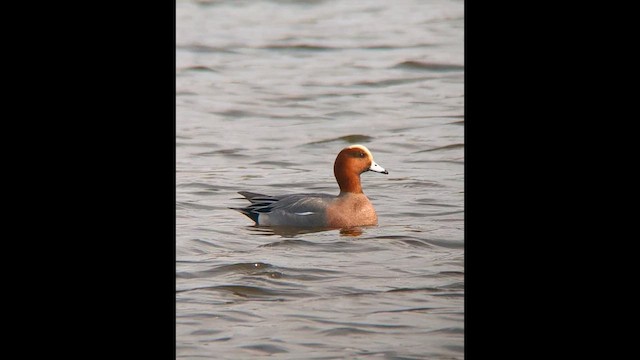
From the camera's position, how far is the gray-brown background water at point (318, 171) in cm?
449

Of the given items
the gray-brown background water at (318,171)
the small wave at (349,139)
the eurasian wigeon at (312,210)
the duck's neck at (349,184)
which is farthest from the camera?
the small wave at (349,139)

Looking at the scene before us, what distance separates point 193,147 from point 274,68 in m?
2.81

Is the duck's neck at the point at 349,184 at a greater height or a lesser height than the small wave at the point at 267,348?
greater

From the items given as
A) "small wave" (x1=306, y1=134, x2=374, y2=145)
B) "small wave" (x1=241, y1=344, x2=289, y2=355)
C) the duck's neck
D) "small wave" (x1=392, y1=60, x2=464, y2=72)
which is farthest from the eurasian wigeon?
"small wave" (x1=392, y1=60, x2=464, y2=72)

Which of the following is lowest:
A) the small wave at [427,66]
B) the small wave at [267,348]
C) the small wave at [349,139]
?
the small wave at [267,348]

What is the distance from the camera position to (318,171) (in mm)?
7910

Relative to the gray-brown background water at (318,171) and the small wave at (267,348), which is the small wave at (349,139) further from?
the small wave at (267,348)

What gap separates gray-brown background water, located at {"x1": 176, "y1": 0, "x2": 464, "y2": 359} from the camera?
14.7ft

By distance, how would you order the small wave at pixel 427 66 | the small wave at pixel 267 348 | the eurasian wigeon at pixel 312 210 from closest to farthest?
the small wave at pixel 267 348
the eurasian wigeon at pixel 312 210
the small wave at pixel 427 66

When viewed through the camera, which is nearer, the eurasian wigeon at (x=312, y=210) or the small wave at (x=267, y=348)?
the small wave at (x=267, y=348)

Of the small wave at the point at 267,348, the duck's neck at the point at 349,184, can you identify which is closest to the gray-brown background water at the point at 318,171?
the small wave at the point at 267,348

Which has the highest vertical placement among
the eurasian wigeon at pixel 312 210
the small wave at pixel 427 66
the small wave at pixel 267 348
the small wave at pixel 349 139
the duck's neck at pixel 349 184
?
the small wave at pixel 427 66

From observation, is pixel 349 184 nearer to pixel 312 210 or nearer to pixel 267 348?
pixel 312 210

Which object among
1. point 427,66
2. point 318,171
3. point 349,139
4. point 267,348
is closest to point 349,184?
point 318,171
